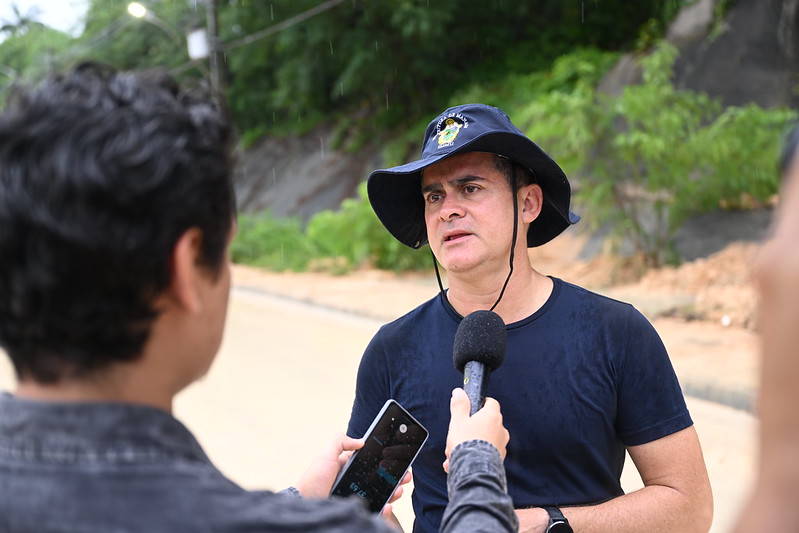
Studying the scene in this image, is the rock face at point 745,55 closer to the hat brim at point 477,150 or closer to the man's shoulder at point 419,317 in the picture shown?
the hat brim at point 477,150

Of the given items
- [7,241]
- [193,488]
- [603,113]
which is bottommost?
[193,488]

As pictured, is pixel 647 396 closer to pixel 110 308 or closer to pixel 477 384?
pixel 477 384

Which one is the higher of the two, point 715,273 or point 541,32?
point 541,32

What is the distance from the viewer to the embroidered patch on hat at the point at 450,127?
2.50 metres

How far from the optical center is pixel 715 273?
36.0 feet

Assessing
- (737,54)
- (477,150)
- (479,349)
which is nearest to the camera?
(479,349)

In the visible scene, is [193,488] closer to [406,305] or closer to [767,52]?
[406,305]

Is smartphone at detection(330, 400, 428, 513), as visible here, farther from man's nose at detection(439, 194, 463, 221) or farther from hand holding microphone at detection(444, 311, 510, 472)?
man's nose at detection(439, 194, 463, 221)

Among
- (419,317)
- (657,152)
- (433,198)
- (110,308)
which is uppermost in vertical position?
(657,152)

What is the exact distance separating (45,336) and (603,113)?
11654 mm

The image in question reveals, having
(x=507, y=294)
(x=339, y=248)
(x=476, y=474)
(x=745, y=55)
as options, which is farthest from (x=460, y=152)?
(x=745, y=55)

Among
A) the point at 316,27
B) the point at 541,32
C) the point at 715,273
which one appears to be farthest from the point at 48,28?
the point at 715,273

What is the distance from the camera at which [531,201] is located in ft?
8.89

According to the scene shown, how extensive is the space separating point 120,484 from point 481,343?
1.12 m
